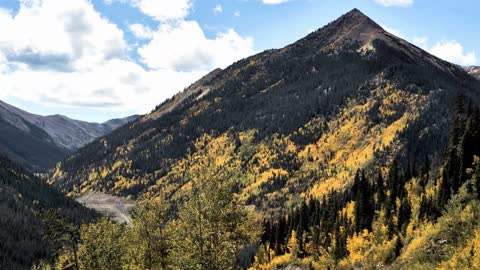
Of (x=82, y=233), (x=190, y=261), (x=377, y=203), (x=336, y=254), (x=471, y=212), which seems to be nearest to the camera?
(x=190, y=261)

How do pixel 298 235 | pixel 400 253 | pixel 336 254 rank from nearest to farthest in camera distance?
pixel 400 253 < pixel 336 254 < pixel 298 235

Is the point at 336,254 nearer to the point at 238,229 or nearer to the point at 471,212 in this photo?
the point at 471,212

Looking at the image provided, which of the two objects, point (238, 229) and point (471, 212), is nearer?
point (238, 229)

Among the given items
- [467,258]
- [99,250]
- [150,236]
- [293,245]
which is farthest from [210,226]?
[293,245]

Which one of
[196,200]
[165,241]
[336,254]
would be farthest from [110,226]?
[336,254]

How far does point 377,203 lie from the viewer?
147 meters

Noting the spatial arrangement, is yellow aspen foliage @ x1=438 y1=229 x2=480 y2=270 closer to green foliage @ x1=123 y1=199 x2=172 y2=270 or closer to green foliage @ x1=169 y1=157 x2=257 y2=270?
green foliage @ x1=169 y1=157 x2=257 y2=270

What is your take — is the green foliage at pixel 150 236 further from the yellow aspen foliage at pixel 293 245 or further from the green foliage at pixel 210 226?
the yellow aspen foliage at pixel 293 245

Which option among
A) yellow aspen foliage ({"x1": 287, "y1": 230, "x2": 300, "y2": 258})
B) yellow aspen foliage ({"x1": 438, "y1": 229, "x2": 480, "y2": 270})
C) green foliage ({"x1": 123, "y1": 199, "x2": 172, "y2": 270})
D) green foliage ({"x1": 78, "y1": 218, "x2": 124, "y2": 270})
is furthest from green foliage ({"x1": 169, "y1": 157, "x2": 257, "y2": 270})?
yellow aspen foliage ({"x1": 287, "y1": 230, "x2": 300, "y2": 258})

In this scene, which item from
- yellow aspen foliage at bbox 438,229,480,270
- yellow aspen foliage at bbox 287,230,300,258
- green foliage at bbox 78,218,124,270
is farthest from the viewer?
yellow aspen foliage at bbox 287,230,300,258

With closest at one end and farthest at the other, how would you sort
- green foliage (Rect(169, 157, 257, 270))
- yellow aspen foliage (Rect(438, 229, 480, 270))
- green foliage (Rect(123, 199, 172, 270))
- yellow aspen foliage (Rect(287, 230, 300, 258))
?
green foliage (Rect(169, 157, 257, 270))
green foliage (Rect(123, 199, 172, 270))
yellow aspen foliage (Rect(438, 229, 480, 270))
yellow aspen foliage (Rect(287, 230, 300, 258))

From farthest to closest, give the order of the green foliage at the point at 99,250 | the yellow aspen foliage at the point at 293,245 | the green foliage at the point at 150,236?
the yellow aspen foliage at the point at 293,245, the green foliage at the point at 99,250, the green foliage at the point at 150,236

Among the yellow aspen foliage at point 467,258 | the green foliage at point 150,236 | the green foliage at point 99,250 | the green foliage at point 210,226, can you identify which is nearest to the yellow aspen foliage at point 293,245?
the yellow aspen foliage at point 467,258

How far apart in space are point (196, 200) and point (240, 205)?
4937 mm
